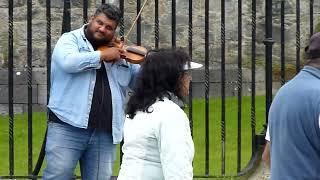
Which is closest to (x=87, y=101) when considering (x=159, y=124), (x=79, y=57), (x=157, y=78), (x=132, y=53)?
(x=79, y=57)

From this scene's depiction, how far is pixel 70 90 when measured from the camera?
5938 millimetres

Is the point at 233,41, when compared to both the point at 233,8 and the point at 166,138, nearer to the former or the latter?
the point at 233,8

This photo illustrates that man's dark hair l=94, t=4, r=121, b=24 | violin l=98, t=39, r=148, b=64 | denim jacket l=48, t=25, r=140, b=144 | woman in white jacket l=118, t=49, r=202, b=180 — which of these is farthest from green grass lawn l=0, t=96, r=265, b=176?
woman in white jacket l=118, t=49, r=202, b=180

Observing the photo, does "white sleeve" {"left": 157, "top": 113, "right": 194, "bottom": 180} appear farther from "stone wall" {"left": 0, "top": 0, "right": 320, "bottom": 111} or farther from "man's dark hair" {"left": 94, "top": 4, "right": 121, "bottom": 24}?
"stone wall" {"left": 0, "top": 0, "right": 320, "bottom": 111}

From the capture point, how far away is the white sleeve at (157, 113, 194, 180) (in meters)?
4.54

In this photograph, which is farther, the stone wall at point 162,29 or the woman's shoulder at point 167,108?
the stone wall at point 162,29

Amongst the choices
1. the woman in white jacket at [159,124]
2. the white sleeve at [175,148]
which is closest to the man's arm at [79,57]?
the woman in white jacket at [159,124]

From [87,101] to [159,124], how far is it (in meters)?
1.37

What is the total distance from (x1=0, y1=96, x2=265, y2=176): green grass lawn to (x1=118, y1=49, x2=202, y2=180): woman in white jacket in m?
3.10

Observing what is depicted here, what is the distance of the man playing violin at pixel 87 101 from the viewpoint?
5879 millimetres

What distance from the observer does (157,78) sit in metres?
4.73

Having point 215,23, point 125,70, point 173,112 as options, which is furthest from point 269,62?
point 215,23

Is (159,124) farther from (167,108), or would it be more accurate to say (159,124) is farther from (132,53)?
(132,53)

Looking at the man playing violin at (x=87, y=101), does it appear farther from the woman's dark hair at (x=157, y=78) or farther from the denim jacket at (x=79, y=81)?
the woman's dark hair at (x=157, y=78)
